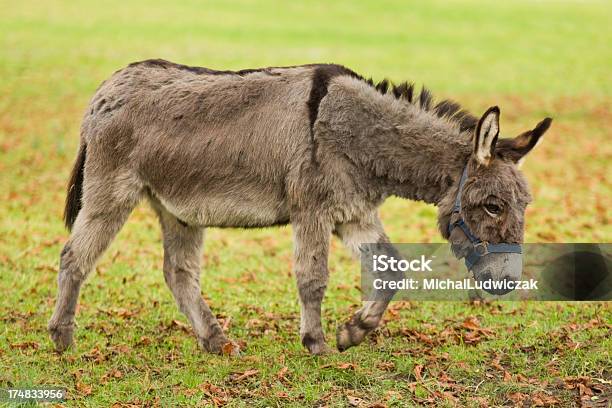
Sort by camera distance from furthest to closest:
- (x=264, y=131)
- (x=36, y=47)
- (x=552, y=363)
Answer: (x=36, y=47) → (x=264, y=131) → (x=552, y=363)

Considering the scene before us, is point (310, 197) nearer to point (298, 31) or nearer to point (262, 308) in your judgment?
point (262, 308)

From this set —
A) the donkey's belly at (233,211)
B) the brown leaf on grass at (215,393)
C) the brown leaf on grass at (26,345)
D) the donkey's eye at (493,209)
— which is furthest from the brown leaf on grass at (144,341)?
the donkey's eye at (493,209)

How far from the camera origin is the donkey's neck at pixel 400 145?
6035mm

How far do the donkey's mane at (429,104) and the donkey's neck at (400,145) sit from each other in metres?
0.04

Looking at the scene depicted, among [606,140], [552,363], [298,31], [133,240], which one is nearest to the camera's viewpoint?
[552,363]

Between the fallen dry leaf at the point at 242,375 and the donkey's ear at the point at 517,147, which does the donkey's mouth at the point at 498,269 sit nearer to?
the donkey's ear at the point at 517,147

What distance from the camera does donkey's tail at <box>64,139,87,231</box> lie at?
683cm

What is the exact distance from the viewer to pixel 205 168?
21.2 ft

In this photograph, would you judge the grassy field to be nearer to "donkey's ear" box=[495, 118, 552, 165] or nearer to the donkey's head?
the donkey's head

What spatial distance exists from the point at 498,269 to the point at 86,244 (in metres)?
3.08

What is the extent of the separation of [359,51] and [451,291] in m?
19.7

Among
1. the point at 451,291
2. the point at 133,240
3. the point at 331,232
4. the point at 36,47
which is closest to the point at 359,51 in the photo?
the point at 36,47

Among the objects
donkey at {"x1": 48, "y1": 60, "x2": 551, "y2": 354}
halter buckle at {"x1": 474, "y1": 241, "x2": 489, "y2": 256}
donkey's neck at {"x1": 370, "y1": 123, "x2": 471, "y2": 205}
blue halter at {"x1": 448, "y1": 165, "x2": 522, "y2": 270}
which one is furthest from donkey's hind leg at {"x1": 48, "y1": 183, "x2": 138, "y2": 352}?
halter buckle at {"x1": 474, "y1": 241, "x2": 489, "y2": 256}

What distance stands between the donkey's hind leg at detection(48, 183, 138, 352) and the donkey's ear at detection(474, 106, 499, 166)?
2641mm
